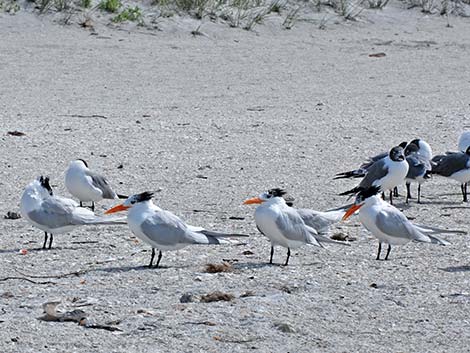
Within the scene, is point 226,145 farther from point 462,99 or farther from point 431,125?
point 462,99

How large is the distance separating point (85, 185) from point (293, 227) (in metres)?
2.18

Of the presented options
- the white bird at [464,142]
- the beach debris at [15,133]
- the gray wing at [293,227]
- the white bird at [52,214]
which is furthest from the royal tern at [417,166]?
the beach debris at [15,133]

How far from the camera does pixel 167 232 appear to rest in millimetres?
8164

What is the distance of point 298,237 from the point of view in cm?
833

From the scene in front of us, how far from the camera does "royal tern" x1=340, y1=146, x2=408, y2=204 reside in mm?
10445

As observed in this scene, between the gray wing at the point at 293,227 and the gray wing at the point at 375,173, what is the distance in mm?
2182

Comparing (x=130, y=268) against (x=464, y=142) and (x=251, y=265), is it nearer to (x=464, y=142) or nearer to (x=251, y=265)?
(x=251, y=265)

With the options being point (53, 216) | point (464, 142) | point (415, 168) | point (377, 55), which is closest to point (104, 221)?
point (53, 216)

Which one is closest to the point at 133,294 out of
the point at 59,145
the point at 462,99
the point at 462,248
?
the point at 462,248

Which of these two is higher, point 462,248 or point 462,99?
point 462,248

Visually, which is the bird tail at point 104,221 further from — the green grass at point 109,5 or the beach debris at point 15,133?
the green grass at point 109,5

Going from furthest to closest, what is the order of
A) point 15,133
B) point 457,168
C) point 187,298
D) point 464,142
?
point 15,133, point 464,142, point 457,168, point 187,298

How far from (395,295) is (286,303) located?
0.71 meters

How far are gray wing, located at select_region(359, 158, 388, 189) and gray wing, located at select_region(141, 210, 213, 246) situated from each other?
8.59ft
